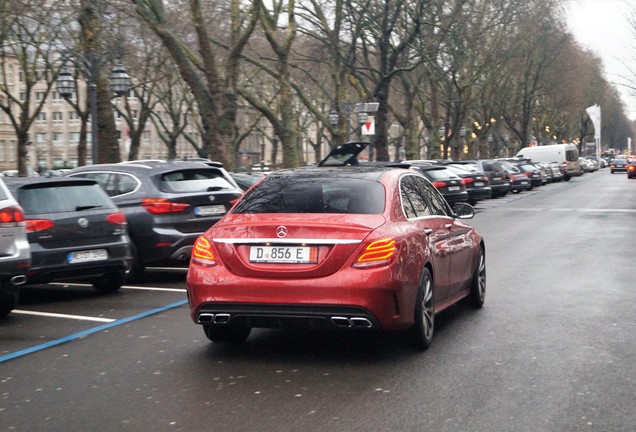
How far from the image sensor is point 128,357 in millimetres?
7312

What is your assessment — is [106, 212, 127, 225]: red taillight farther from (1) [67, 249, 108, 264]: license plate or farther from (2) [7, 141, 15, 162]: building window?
(2) [7, 141, 15, 162]: building window

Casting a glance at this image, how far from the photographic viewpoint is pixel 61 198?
34.8ft

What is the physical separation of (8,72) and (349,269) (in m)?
90.9

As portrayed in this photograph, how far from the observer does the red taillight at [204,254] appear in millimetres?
7086

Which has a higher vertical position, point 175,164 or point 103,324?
point 175,164

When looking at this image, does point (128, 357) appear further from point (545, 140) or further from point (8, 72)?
point (545, 140)

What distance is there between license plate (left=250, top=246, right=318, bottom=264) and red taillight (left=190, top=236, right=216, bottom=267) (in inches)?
13.7

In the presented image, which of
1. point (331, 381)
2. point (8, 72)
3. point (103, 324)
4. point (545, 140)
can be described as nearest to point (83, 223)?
point (103, 324)

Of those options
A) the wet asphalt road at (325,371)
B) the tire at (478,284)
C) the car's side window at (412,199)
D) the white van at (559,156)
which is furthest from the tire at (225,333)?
the white van at (559,156)

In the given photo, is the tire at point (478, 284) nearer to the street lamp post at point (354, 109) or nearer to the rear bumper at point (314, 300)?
the rear bumper at point (314, 300)

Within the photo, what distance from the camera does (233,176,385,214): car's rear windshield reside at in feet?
23.7

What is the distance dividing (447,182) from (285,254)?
70.5ft

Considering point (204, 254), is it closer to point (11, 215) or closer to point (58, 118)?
point (11, 215)

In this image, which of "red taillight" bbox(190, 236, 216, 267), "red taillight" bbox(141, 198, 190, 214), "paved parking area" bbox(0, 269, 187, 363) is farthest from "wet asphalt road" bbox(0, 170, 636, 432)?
"red taillight" bbox(141, 198, 190, 214)
